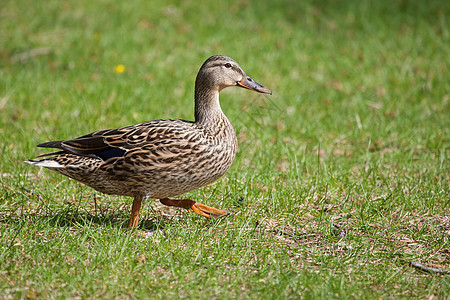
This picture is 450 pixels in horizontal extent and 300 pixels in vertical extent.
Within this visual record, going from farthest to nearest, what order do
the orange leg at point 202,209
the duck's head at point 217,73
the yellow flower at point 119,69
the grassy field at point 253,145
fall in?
the yellow flower at point 119,69
the duck's head at point 217,73
the orange leg at point 202,209
the grassy field at point 253,145

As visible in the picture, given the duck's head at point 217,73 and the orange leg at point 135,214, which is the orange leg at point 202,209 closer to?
the orange leg at point 135,214

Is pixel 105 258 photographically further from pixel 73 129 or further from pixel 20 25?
pixel 20 25

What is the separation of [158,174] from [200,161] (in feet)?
1.12

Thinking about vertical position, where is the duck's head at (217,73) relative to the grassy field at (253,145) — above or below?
above

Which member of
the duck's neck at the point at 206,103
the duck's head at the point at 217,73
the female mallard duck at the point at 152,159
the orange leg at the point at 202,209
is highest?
the duck's head at the point at 217,73

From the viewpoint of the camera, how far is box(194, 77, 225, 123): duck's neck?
4.77m

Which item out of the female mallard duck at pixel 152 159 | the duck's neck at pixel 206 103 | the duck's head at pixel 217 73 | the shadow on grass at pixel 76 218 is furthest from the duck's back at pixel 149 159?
the duck's head at pixel 217 73

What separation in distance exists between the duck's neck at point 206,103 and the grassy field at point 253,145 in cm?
80

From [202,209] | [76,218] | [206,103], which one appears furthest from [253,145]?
[76,218]

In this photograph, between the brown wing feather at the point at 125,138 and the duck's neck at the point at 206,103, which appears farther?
the duck's neck at the point at 206,103

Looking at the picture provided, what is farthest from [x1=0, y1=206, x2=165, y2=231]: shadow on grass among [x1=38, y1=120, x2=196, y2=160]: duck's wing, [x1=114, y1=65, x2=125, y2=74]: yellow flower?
[x1=114, y1=65, x2=125, y2=74]: yellow flower

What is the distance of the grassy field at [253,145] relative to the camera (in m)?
3.83

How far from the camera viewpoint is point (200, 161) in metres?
4.38

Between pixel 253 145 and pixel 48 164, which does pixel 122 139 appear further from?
pixel 253 145
